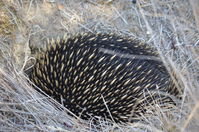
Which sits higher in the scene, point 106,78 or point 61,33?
point 61,33

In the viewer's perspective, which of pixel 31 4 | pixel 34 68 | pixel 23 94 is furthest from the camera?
A: pixel 31 4

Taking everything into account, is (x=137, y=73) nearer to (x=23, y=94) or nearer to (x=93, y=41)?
(x=93, y=41)

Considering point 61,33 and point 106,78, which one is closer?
point 106,78

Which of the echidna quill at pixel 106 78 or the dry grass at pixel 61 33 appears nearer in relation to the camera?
the dry grass at pixel 61 33

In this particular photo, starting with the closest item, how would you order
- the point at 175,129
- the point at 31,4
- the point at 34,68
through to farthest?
the point at 175,129, the point at 34,68, the point at 31,4

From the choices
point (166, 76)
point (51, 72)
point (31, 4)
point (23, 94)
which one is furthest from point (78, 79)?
point (31, 4)
